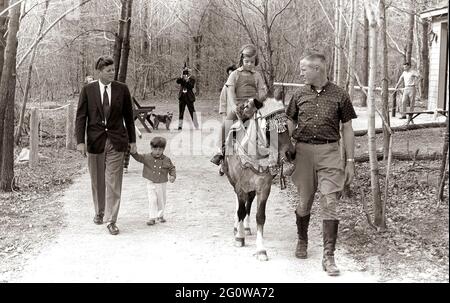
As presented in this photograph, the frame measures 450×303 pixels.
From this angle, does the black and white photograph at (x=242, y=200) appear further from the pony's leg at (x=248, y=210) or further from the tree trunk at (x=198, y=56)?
the tree trunk at (x=198, y=56)

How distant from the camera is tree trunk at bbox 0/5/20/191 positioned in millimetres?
10945

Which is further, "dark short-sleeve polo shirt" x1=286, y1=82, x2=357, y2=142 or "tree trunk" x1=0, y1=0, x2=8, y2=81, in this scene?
"tree trunk" x1=0, y1=0, x2=8, y2=81

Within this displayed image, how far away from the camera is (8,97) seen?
1114cm

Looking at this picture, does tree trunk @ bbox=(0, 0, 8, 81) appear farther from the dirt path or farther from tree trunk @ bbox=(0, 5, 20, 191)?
the dirt path

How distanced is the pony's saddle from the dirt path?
39.9 inches

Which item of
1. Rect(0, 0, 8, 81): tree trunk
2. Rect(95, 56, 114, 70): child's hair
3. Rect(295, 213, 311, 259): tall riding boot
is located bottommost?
Rect(295, 213, 311, 259): tall riding boot

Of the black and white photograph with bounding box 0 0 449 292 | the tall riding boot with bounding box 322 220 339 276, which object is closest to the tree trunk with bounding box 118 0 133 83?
the black and white photograph with bounding box 0 0 449 292

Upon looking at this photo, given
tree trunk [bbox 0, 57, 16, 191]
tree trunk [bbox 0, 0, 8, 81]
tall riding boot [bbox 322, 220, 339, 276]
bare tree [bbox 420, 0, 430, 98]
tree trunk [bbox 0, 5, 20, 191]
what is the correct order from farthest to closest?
1. bare tree [bbox 420, 0, 430, 98]
2. tree trunk [bbox 0, 57, 16, 191]
3. tree trunk [bbox 0, 0, 8, 81]
4. tree trunk [bbox 0, 5, 20, 191]
5. tall riding boot [bbox 322, 220, 339, 276]

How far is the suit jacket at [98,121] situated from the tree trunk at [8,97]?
350cm

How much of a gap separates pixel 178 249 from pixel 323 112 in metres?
2.31

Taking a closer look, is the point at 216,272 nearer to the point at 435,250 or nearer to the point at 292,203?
the point at 435,250
